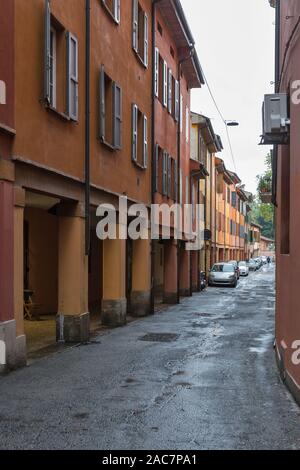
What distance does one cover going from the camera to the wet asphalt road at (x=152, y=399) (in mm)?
5664

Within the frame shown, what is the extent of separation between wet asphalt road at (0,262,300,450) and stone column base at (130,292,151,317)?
18.0 ft

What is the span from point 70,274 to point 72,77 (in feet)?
12.7

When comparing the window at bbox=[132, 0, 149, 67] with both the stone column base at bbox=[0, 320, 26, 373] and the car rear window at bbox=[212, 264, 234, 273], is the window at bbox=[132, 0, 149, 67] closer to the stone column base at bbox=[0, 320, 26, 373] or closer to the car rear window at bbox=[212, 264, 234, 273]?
the stone column base at bbox=[0, 320, 26, 373]

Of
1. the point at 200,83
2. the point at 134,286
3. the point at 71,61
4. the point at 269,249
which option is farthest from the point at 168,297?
the point at 269,249

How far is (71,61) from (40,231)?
7.80 metres

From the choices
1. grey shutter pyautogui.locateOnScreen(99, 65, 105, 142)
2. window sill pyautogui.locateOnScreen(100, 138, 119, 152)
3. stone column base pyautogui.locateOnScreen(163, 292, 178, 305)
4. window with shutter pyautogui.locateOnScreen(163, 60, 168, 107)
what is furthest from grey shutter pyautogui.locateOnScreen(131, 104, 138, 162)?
stone column base pyautogui.locateOnScreen(163, 292, 178, 305)

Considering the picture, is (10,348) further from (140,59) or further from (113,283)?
(140,59)

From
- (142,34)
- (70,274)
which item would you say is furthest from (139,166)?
(70,274)

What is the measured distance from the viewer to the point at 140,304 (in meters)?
19.0

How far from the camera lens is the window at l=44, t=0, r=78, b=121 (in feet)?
35.8

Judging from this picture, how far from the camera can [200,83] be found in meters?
29.0

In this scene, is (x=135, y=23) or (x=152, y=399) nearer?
(x=152, y=399)

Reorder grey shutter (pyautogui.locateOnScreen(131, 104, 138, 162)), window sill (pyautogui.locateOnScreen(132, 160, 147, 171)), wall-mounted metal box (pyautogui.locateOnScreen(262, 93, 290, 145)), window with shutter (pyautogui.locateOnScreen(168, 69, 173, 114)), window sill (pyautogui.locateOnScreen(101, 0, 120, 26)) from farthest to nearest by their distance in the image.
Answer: window with shutter (pyautogui.locateOnScreen(168, 69, 173, 114)) < window sill (pyautogui.locateOnScreen(132, 160, 147, 171)) < grey shutter (pyautogui.locateOnScreen(131, 104, 138, 162)) < window sill (pyautogui.locateOnScreen(101, 0, 120, 26)) < wall-mounted metal box (pyautogui.locateOnScreen(262, 93, 290, 145))

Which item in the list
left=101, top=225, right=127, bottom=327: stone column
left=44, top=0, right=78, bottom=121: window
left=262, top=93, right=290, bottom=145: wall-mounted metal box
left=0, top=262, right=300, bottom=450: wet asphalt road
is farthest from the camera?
left=101, top=225, right=127, bottom=327: stone column
